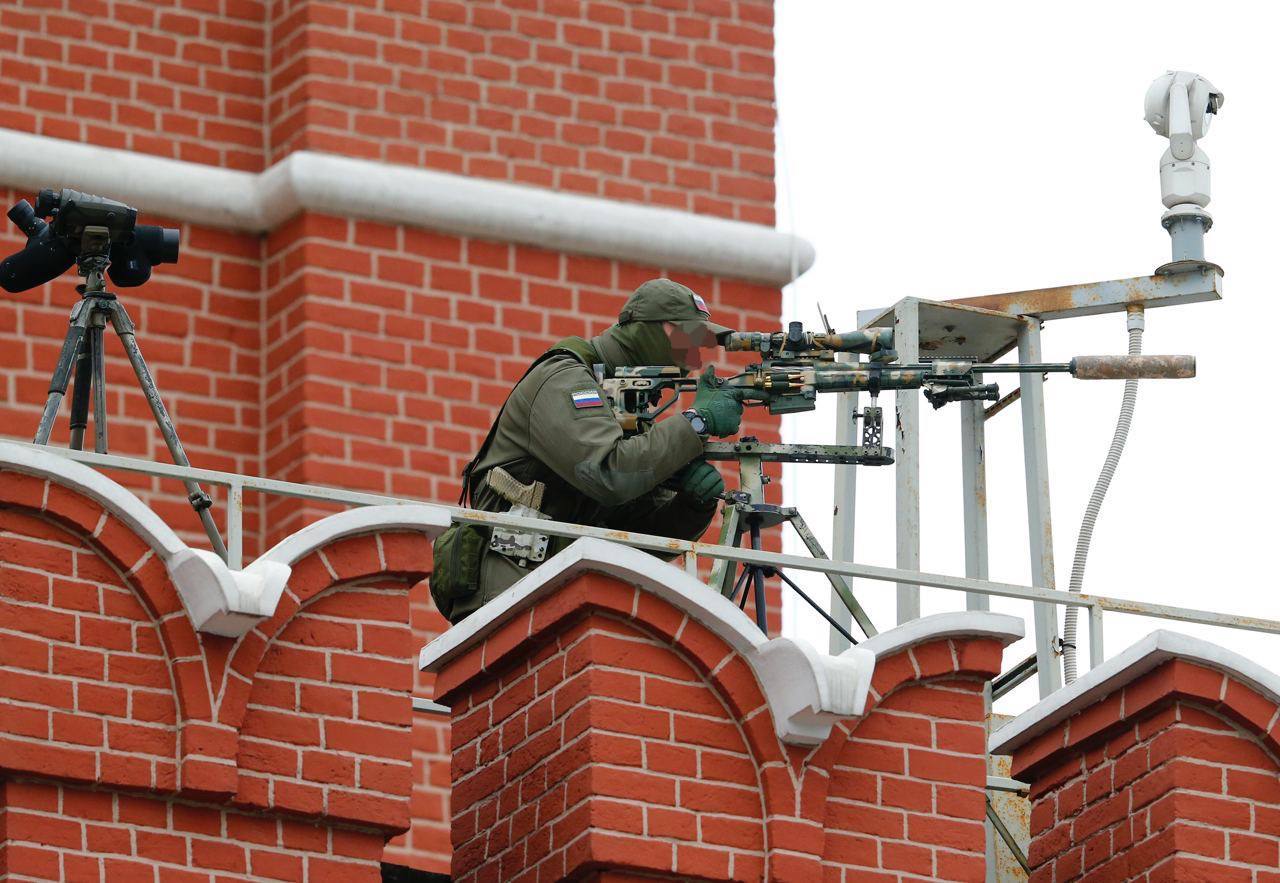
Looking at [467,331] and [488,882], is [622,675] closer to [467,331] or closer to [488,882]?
[488,882]

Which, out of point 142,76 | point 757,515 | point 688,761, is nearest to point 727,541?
point 757,515

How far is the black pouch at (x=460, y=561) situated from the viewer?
12.4 metres

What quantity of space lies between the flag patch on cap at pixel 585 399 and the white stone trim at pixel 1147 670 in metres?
1.79

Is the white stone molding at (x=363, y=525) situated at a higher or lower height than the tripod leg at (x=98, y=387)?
lower

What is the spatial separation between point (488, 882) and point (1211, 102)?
14.5ft

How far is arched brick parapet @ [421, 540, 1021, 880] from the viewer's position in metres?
11.4

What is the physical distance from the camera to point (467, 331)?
16.5m

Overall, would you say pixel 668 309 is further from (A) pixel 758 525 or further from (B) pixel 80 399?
(B) pixel 80 399

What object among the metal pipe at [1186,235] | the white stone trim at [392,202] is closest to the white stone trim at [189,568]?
the metal pipe at [1186,235]

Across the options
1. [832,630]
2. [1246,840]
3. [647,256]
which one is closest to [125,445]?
[647,256]

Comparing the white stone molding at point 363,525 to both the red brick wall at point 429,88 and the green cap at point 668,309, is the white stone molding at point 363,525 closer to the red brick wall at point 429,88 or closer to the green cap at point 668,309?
the green cap at point 668,309

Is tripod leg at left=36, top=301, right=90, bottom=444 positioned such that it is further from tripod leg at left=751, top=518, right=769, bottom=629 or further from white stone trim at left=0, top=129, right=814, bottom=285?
white stone trim at left=0, top=129, right=814, bottom=285

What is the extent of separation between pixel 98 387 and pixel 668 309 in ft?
6.89

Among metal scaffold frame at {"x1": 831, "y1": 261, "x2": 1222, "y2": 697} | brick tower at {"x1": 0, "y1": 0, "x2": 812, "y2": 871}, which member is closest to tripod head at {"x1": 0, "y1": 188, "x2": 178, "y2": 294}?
metal scaffold frame at {"x1": 831, "y1": 261, "x2": 1222, "y2": 697}
